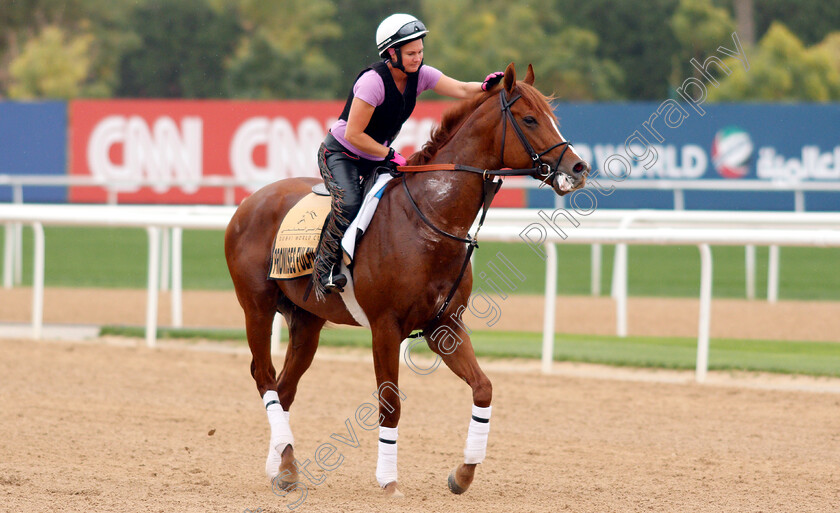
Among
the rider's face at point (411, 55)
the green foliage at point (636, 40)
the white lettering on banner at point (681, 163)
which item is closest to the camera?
the rider's face at point (411, 55)

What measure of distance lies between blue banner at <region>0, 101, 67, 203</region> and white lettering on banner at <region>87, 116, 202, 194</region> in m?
0.74

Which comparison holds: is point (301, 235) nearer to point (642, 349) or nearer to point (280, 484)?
point (280, 484)

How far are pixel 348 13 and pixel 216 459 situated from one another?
36.9 metres

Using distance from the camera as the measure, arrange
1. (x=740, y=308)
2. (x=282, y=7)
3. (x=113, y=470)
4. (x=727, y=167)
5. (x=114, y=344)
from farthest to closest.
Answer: (x=282, y=7)
(x=727, y=167)
(x=740, y=308)
(x=114, y=344)
(x=113, y=470)

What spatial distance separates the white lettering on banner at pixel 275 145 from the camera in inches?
826

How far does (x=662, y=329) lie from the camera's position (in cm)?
1002

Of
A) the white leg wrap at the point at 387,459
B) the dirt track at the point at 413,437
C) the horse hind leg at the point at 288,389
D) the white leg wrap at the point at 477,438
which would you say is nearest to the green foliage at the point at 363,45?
the dirt track at the point at 413,437

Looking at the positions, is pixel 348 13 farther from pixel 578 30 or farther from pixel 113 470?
pixel 113 470

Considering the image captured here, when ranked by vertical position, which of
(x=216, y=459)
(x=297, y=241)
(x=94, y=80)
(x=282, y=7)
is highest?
(x=282, y=7)

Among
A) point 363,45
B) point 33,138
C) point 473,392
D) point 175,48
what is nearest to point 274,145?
point 33,138

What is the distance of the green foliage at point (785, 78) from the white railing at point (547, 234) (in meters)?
17.0

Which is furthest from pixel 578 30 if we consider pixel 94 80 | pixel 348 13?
pixel 94 80

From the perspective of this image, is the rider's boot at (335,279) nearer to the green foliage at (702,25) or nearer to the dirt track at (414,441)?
the dirt track at (414,441)

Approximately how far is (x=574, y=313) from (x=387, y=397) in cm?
641
